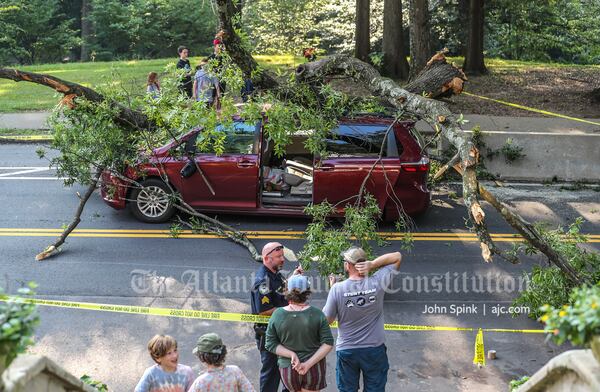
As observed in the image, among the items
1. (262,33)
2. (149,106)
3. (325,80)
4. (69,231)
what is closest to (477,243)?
(325,80)

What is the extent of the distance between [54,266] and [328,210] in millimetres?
4154

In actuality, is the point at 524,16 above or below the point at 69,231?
above

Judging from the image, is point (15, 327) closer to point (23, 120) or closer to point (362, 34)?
point (23, 120)

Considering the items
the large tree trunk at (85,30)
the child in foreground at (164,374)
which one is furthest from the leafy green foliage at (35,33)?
the child in foreground at (164,374)

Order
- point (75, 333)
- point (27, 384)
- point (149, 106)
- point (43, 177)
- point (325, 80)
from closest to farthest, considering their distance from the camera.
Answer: point (27, 384)
point (75, 333)
point (149, 106)
point (325, 80)
point (43, 177)

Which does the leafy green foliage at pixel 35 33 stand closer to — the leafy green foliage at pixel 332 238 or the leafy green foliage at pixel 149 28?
the leafy green foliage at pixel 149 28

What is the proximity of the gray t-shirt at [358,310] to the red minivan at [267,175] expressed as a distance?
5.54 meters

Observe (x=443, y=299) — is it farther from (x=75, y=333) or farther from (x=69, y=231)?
(x=69, y=231)

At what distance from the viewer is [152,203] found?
13.1 meters

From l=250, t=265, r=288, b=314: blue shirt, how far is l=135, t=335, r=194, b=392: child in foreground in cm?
158

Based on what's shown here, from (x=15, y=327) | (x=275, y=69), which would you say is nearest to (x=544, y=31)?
(x=275, y=69)

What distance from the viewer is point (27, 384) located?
156 inches

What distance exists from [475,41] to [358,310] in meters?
19.7

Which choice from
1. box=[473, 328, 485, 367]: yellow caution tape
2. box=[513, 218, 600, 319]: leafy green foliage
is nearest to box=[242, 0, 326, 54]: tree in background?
box=[513, 218, 600, 319]: leafy green foliage
